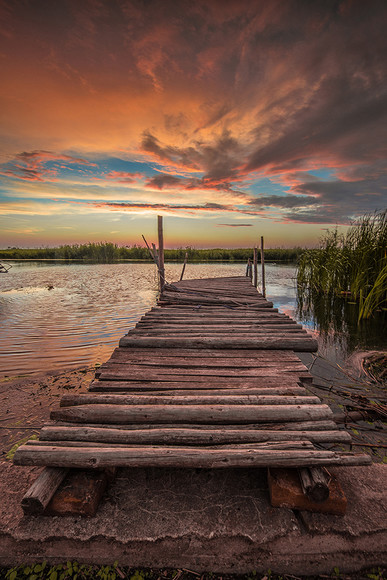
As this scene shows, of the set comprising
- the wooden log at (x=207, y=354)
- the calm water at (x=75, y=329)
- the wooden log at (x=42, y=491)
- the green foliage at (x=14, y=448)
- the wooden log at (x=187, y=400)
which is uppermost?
the wooden log at (x=187, y=400)

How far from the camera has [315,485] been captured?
182cm

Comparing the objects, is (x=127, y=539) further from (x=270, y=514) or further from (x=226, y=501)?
(x=270, y=514)

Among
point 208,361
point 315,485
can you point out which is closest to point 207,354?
point 208,361

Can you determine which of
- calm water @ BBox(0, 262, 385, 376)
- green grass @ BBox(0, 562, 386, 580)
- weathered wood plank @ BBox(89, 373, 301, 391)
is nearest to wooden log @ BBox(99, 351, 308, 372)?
weathered wood plank @ BBox(89, 373, 301, 391)

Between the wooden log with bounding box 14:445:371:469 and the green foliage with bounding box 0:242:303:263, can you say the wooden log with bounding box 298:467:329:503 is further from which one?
the green foliage with bounding box 0:242:303:263

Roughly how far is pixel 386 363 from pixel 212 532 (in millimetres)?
6118

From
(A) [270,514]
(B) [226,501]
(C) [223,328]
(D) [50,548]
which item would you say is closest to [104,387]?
(D) [50,548]

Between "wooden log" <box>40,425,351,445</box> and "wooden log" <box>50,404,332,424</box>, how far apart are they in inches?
6.6

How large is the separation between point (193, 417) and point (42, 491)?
3.99ft

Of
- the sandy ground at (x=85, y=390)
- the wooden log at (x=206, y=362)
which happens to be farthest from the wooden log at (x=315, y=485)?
the wooden log at (x=206, y=362)

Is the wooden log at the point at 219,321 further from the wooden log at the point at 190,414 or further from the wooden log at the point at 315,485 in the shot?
the wooden log at the point at 315,485

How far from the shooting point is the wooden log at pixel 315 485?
1.82 m

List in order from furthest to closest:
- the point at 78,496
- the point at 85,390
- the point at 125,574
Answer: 1. the point at 85,390
2. the point at 78,496
3. the point at 125,574

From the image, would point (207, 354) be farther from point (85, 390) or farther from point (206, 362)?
point (85, 390)
